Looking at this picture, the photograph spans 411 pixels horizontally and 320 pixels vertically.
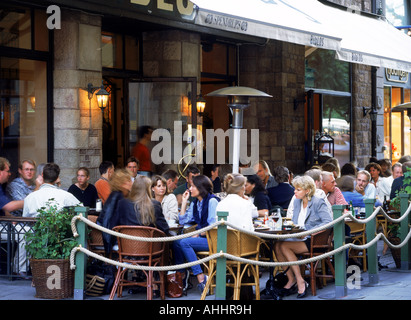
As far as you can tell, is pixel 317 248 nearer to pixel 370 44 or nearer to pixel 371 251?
pixel 371 251

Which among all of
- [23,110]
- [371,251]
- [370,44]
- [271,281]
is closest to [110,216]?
[271,281]

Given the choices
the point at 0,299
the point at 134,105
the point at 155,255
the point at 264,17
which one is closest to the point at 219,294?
the point at 155,255

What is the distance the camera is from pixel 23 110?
12562 millimetres

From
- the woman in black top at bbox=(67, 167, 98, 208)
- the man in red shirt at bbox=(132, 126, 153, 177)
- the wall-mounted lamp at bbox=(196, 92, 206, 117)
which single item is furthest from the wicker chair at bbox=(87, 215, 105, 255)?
the wall-mounted lamp at bbox=(196, 92, 206, 117)

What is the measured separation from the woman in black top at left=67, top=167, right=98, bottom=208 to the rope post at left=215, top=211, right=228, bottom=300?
4.08 m

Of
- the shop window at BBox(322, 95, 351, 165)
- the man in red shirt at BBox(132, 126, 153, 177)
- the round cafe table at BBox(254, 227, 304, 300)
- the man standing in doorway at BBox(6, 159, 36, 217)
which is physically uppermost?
the shop window at BBox(322, 95, 351, 165)

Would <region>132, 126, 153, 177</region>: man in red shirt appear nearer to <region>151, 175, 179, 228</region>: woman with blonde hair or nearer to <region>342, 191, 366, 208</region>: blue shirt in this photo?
<region>151, 175, 179, 228</region>: woman with blonde hair

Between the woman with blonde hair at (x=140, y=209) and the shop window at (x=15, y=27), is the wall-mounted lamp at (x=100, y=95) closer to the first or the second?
the shop window at (x=15, y=27)

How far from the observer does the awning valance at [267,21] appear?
34.8ft

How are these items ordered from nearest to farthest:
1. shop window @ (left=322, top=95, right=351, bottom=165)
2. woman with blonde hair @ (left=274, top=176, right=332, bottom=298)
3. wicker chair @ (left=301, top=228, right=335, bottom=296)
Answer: woman with blonde hair @ (left=274, top=176, right=332, bottom=298), wicker chair @ (left=301, top=228, right=335, bottom=296), shop window @ (left=322, top=95, right=351, bottom=165)

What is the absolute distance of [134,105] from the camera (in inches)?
578

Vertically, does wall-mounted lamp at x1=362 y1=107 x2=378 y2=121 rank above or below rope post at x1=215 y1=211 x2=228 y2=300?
above

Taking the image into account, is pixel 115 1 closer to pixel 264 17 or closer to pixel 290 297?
pixel 264 17

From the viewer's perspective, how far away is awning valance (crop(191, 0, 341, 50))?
34.8ft
